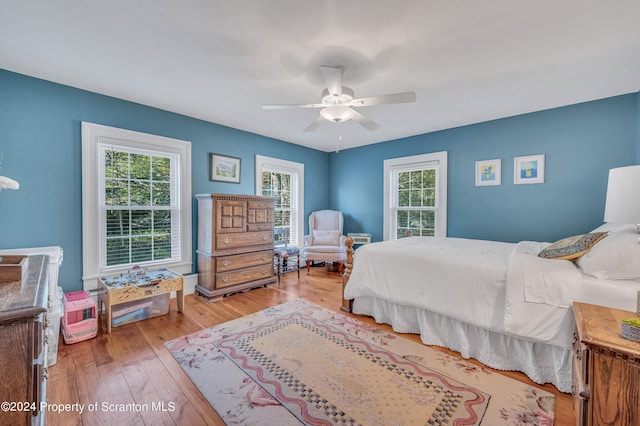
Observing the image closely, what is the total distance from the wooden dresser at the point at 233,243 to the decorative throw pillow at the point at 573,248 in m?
3.22

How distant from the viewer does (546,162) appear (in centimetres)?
336

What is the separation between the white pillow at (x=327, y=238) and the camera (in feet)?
16.4

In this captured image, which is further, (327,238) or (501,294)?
(327,238)

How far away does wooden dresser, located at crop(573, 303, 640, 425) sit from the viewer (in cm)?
100

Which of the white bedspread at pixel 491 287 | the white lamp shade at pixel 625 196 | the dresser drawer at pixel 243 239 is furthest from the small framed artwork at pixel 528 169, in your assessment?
the dresser drawer at pixel 243 239

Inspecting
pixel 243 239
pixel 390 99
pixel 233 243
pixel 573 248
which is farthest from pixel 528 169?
pixel 233 243

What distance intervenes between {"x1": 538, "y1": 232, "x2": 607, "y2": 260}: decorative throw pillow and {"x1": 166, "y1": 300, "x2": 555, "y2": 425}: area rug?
36.2 inches

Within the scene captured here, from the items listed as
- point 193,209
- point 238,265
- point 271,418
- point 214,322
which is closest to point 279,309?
point 214,322

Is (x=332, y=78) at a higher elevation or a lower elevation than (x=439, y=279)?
higher

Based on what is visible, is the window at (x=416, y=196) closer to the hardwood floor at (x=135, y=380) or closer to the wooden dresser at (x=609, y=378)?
the hardwood floor at (x=135, y=380)

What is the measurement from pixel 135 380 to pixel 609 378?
8.52ft

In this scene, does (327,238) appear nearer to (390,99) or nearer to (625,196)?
(390,99)

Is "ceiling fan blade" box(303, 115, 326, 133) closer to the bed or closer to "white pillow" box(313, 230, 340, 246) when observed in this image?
the bed

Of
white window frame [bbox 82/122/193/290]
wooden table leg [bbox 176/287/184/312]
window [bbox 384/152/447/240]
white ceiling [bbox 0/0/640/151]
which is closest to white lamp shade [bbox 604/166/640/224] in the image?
white ceiling [bbox 0/0/640/151]
